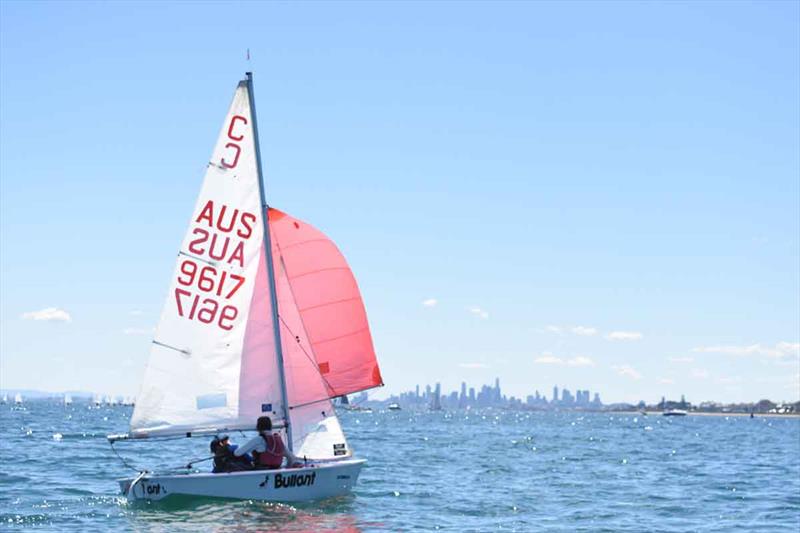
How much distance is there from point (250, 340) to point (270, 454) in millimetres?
2939

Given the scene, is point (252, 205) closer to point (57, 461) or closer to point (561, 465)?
point (57, 461)

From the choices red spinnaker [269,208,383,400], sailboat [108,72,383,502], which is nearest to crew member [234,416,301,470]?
sailboat [108,72,383,502]

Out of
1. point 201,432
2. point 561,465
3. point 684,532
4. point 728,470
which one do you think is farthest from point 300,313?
point 728,470

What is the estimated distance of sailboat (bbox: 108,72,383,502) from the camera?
25281mm

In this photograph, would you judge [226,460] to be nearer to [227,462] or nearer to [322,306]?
[227,462]

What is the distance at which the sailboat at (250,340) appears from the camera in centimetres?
2528

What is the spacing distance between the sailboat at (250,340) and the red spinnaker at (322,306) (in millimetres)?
26

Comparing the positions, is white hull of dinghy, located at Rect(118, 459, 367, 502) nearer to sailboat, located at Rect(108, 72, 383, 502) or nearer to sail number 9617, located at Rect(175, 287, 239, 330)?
sailboat, located at Rect(108, 72, 383, 502)

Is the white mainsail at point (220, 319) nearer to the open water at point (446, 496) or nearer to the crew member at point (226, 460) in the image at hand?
the crew member at point (226, 460)

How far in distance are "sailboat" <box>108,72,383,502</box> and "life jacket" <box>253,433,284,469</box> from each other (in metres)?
0.44

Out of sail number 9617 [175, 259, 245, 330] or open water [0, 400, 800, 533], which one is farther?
sail number 9617 [175, 259, 245, 330]

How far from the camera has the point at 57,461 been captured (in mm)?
41125

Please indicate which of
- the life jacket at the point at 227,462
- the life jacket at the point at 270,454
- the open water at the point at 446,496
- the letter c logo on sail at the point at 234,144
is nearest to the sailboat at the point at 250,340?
the letter c logo on sail at the point at 234,144

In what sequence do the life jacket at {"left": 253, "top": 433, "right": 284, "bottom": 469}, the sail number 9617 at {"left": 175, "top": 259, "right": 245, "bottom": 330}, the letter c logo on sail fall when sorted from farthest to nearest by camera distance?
the letter c logo on sail, the sail number 9617 at {"left": 175, "top": 259, "right": 245, "bottom": 330}, the life jacket at {"left": 253, "top": 433, "right": 284, "bottom": 469}
